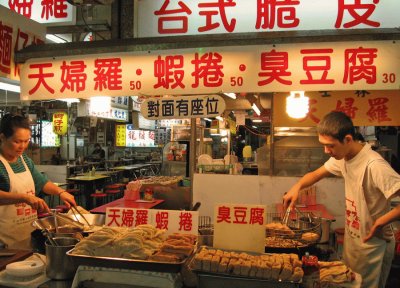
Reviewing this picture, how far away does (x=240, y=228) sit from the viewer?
2.68 metres

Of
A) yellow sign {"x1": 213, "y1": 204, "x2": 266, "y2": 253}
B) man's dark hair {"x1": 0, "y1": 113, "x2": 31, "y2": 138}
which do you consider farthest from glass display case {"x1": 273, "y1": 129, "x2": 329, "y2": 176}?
man's dark hair {"x1": 0, "y1": 113, "x2": 31, "y2": 138}

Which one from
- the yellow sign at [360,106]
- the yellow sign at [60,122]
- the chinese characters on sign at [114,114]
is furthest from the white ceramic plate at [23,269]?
the yellow sign at [60,122]

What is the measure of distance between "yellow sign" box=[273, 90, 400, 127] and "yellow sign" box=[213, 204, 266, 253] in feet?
12.2

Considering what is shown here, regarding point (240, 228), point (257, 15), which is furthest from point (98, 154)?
point (240, 228)

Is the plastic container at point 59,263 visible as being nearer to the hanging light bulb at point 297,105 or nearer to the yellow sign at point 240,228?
the yellow sign at point 240,228

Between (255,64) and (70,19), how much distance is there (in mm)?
2652

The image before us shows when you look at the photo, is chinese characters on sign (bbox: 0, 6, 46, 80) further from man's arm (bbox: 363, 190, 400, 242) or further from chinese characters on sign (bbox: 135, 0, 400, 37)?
man's arm (bbox: 363, 190, 400, 242)

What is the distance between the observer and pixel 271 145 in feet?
20.7

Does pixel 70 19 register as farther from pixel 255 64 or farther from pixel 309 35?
pixel 309 35

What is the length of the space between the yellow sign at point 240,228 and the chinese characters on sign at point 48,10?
3616 millimetres

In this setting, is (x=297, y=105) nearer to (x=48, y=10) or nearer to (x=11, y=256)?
(x=48, y=10)

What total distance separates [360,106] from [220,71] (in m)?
2.99

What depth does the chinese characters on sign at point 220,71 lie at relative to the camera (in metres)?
3.85

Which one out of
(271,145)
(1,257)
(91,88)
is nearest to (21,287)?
(1,257)
